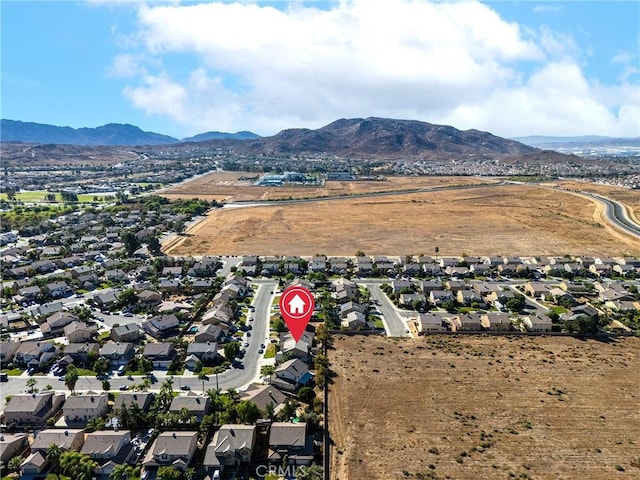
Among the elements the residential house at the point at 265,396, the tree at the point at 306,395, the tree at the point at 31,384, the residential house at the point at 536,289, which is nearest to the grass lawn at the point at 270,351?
the residential house at the point at 265,396

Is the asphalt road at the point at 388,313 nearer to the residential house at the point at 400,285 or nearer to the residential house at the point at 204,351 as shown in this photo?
the residential house at the point at 400,285

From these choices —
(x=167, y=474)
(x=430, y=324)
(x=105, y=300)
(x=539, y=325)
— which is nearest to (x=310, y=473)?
(x=167, y=474)

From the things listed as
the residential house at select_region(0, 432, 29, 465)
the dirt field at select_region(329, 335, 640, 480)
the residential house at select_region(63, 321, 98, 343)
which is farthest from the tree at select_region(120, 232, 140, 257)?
the dirt field at select_region(329, 335, 640, 480)

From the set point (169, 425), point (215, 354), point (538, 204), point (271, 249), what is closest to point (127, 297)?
point (215, 354)

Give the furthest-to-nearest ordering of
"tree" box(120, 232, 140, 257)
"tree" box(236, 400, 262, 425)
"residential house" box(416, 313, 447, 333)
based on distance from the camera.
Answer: "tree" box(120, 232, 140, 257), "residential house" box(416, 313, 447, 333), "tree" box(236, 400, 262, 425)

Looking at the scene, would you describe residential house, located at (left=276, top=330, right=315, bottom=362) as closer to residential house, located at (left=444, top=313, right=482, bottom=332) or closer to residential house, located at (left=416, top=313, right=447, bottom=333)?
residential house, located at (left=416, top=313, right=447, bottom=333)

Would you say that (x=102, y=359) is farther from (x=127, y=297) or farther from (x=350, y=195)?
(x=350, y=195)
